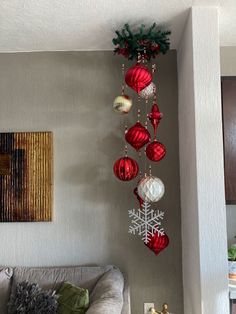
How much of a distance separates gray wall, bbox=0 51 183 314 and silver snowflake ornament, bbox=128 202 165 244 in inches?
2.7

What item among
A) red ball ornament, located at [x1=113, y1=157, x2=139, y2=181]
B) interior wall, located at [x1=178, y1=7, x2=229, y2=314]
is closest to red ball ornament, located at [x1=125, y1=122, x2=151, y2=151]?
red ball ornament, located at [x1=113, y1=157, x2=139, y2=181]

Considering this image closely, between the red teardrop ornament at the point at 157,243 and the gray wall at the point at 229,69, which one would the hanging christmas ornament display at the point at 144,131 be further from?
the gray wall at the point at 229,69

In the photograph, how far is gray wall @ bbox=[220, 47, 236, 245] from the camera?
290cm

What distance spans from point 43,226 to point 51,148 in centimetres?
62

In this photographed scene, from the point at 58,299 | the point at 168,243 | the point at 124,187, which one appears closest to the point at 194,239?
the point at 168,243

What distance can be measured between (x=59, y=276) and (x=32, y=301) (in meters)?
0.38

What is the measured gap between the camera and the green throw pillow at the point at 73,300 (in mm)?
2238

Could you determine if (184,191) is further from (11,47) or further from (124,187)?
(11,47)

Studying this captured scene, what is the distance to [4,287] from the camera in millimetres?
2562

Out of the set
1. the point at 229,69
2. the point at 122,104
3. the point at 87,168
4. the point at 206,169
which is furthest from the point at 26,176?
the point at 229,69

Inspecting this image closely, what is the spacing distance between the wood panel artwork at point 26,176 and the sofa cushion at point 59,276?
392 millimetres

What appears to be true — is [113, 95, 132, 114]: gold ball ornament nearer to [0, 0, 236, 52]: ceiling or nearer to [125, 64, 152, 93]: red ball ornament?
[125, 64, 152, 93]: red ball ornament

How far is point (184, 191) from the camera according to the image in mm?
2680

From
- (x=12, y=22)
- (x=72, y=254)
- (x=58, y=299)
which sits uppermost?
(x=12, y=22)
